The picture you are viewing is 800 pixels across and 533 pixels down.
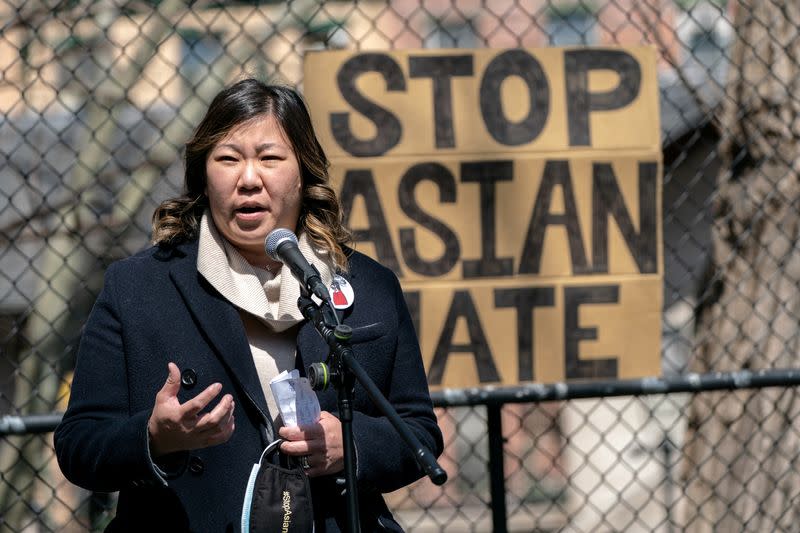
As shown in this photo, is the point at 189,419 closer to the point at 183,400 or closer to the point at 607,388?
the point at 183,400

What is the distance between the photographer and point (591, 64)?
3.75 meters

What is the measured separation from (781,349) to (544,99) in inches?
55.9

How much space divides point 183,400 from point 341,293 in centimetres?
40

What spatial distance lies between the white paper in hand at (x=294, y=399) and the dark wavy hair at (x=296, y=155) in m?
0.38

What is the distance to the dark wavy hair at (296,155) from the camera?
2.28 metres

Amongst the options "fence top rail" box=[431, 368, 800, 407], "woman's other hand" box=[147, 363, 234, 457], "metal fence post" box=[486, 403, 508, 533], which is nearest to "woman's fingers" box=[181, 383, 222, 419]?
"woman's other hand" box=[147, 363, 234, 457]

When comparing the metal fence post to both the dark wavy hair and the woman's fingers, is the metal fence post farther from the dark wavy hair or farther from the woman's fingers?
the woman's fingers

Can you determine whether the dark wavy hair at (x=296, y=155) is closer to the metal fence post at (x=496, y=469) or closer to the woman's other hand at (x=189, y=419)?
the woman's other hand at (x=189, y=419)

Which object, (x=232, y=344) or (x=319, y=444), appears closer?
(x=319, y=444)

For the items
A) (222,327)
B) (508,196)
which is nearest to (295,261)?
(222,327)

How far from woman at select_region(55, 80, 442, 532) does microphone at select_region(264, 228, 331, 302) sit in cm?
23

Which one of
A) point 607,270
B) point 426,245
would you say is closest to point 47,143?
point 426,245

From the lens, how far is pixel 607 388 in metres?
3.43

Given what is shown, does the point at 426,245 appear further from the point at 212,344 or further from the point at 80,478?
the point at 80,478
